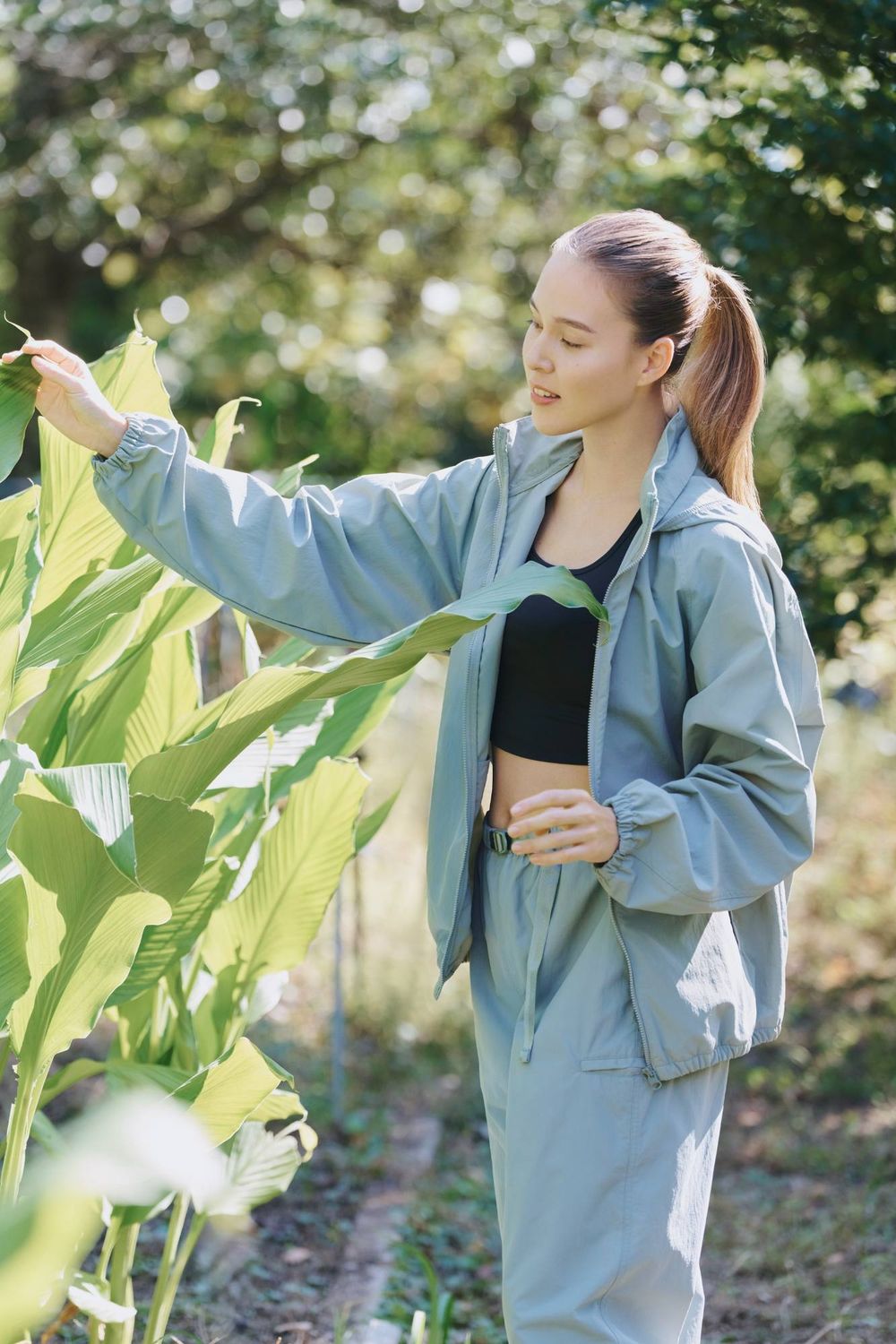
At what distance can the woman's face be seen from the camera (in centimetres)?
151

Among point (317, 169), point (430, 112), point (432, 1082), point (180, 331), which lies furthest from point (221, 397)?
point (432, 1082)

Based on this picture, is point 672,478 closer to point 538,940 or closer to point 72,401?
point 538,940

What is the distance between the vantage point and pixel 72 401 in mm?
1524

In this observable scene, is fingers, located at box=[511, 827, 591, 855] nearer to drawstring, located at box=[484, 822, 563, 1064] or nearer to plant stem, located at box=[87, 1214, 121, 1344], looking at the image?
drawstring, located at box=[484, 822, 563, 1064]

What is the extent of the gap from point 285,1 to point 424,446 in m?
3.49

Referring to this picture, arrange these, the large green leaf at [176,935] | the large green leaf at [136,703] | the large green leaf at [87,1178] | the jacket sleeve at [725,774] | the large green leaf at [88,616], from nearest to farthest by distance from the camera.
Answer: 1. the large green leaf at [87,1178]
2. the jacket sleeve at [725,774]
3. the large green leaf at [88,616]
4. the large green leaf at [176,935]
5. the large green leaf at [136,703]

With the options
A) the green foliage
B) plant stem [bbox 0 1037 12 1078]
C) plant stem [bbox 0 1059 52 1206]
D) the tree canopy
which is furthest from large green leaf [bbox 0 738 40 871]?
the tree canopy

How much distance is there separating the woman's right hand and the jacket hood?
1.44 feet

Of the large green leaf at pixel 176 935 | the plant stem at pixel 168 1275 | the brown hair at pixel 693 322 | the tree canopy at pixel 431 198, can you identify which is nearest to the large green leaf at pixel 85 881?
the large green leaf at pixel 176 935

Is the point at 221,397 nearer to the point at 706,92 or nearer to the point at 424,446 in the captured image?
the point at 424,446

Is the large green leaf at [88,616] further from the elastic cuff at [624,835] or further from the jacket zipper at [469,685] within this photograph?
the elastic cuff at [624,835]

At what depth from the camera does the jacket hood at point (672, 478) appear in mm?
1507

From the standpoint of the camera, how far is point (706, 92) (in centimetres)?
284

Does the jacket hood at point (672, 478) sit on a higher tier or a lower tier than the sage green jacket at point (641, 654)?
higher
